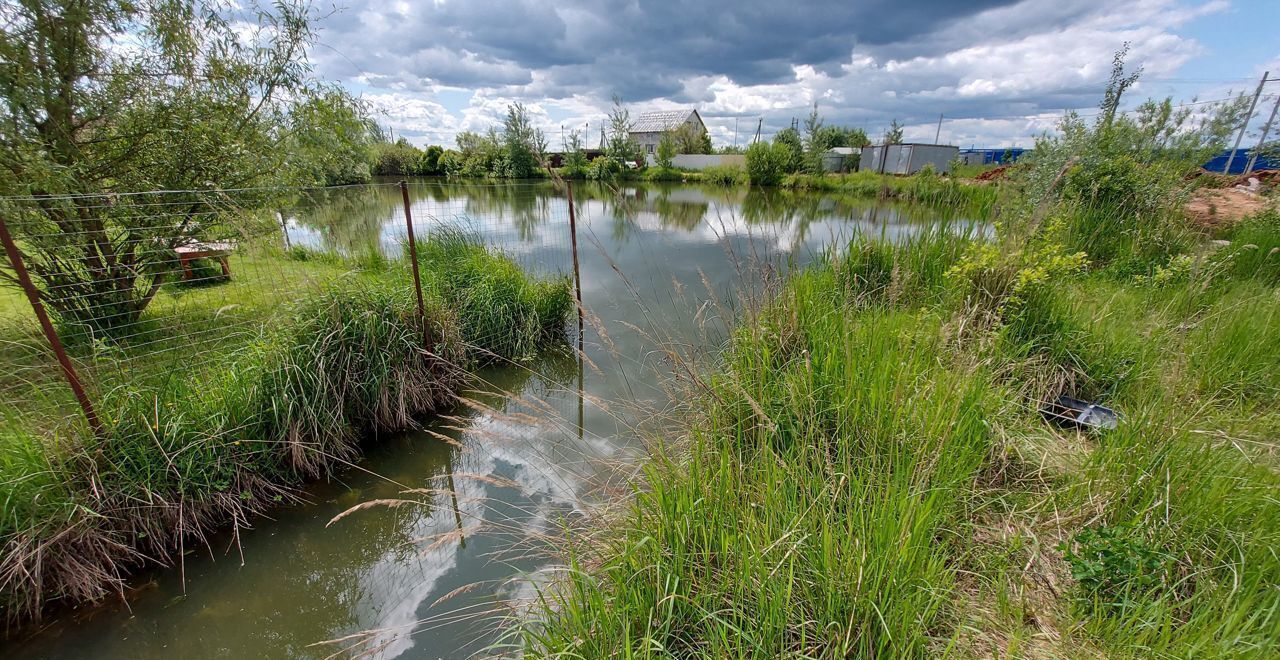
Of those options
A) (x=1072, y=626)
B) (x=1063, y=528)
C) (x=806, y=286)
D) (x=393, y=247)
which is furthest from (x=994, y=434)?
(x=393, y=247)

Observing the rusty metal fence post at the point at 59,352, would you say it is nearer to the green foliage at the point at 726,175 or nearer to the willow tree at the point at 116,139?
the willow tree at the point at 116,139

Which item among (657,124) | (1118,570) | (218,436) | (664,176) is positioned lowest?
(218,436)

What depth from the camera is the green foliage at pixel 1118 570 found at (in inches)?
53.6

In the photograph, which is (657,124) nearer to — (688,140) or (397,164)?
(688,140)

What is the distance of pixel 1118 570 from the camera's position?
1429mm

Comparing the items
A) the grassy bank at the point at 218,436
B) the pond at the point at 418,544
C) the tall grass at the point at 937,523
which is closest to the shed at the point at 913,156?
the pond at the point at 418,544

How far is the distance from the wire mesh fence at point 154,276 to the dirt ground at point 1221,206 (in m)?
8.35

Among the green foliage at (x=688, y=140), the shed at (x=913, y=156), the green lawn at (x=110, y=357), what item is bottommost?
the green lawn at (x=110, y=357)

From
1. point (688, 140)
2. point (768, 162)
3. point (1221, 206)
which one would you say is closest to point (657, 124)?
point (688, 140)

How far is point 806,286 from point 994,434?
63.6 inches

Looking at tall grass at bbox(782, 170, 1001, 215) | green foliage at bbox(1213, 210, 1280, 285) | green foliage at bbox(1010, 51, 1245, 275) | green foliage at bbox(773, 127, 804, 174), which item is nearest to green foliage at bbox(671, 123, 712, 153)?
green foliage at bbox(773, 127, 804, 174)

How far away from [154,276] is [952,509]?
600 centimetres

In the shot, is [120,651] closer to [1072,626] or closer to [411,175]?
[1072,626]

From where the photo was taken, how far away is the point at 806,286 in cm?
343
